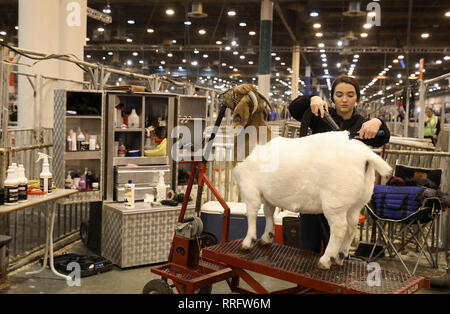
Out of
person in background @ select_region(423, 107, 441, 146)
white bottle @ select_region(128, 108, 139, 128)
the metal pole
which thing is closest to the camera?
white bottle @ select_region(128, 108, 139, 128)

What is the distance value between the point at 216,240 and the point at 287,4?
9900 millimetres

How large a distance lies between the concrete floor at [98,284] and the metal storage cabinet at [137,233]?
0.51 feet

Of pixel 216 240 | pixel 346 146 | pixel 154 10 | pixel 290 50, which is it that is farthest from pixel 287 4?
pixel 346 146

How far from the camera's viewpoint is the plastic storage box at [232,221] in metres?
5.50

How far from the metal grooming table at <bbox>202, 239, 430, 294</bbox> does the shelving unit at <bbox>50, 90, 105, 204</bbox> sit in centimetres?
279

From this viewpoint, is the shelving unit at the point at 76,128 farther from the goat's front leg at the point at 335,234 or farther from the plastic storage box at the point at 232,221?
Result: the goat's front leg at the point at 335,234

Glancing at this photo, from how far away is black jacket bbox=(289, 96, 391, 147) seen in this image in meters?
2.74

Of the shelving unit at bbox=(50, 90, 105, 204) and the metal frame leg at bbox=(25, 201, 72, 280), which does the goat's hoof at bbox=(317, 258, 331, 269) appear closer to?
the metal frame leg at bbox=(25, 201, 72, 280)

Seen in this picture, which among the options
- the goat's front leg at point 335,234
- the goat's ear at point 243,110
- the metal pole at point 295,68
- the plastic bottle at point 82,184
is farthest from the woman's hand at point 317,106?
the metal pole at point 295,68

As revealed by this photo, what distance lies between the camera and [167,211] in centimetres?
524

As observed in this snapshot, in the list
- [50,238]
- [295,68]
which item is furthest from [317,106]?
[295,68]

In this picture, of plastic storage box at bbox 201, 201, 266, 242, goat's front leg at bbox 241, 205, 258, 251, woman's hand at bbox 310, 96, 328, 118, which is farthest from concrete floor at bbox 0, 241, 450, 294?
woman's hand at bbox 310, 96, 328, 118

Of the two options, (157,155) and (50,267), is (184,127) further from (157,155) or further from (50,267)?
(50,267)

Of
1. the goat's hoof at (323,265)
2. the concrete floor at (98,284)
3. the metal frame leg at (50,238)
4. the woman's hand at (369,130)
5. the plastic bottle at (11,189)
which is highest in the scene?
the woman's hand at (369,130)
